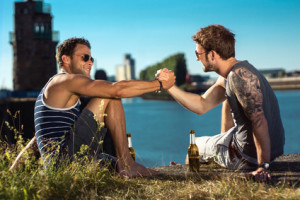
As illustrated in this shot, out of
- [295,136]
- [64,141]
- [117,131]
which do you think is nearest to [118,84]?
[117,131]

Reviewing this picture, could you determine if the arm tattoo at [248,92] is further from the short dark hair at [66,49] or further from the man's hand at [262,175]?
the short dark hair at [66,49]

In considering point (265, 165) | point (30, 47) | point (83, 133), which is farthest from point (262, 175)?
point (30, 47)

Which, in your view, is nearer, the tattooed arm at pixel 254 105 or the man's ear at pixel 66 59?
the tattooed arm at pixel 254 105

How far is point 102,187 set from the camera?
110 inches

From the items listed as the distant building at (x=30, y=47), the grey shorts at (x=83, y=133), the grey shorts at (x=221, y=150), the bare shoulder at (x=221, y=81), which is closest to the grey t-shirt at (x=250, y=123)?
the grey shorts at (x=221, y=150)

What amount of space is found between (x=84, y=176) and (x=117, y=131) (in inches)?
18.9

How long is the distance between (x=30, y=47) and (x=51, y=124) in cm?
3414

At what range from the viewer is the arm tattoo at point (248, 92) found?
2926mm

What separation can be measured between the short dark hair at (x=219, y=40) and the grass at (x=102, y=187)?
1005 mm

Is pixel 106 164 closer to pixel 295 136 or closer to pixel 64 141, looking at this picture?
pixel 64 141

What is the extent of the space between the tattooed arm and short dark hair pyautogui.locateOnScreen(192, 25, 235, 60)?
21 centimetres

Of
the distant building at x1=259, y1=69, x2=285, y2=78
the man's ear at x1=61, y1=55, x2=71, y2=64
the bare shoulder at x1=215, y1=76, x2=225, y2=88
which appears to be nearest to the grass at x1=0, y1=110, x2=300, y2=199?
the man's ear at x1=61, y1=55, x2=71, y2=64

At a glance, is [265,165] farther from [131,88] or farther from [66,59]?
[66,59]

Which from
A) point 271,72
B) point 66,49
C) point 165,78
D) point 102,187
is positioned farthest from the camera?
point 271,72
